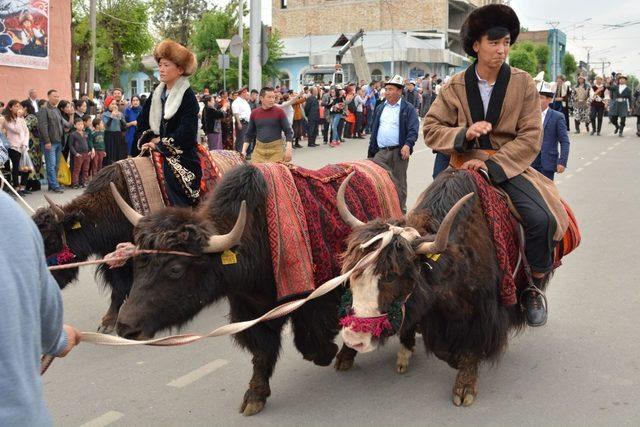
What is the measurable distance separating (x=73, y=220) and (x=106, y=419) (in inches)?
65.1

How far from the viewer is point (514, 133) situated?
477 cm

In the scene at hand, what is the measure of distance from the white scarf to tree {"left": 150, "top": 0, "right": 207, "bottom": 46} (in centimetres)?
4478

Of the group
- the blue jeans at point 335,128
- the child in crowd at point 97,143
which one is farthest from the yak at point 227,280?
the blue jeans at point 335,128

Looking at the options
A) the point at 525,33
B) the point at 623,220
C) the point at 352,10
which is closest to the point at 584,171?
the point at 623,220

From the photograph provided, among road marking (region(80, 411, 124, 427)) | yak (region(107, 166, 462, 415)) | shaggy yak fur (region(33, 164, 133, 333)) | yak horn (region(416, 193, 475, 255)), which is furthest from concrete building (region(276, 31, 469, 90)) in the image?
yak horn (region(416, 193, 475, 255))

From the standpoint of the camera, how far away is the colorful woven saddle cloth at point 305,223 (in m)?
4.27

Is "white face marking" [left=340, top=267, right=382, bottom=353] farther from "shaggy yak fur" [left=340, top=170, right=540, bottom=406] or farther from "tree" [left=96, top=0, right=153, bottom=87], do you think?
"tree" [left=96, top=0, right=153, bottom=87]

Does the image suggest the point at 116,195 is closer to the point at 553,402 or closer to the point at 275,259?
the point at 275,259

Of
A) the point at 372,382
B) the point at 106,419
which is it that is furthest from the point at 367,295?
the point at 106,419

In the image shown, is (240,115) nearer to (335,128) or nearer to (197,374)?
(335,128)

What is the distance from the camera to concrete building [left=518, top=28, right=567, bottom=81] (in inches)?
3203

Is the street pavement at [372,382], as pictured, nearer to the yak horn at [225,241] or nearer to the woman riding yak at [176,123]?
the yak horn at [225,241]

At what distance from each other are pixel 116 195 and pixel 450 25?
62212 millimetres

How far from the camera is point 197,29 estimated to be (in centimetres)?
4275
